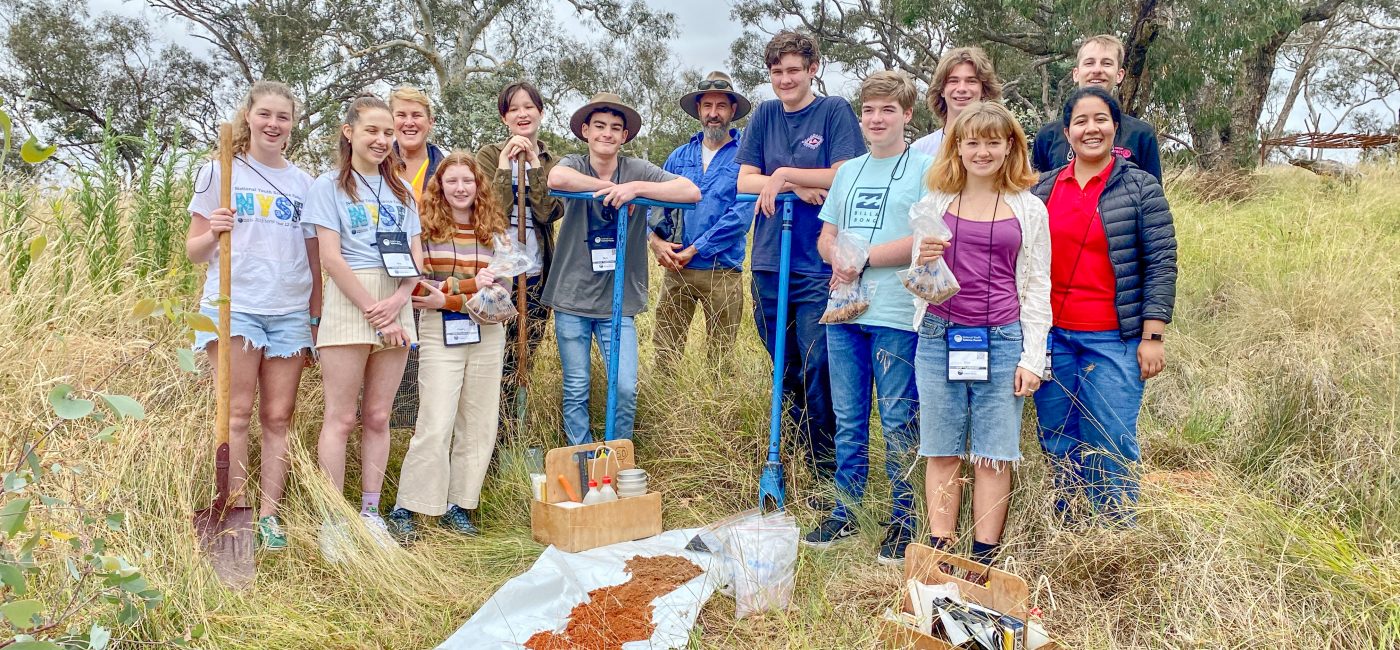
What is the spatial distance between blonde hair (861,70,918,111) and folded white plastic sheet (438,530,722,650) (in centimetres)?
188

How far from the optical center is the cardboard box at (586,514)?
12.2ft

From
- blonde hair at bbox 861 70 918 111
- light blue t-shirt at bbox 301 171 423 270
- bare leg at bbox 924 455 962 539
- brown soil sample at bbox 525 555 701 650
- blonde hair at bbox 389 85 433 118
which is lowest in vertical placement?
brown soil sample at bbox 525 555 701 650

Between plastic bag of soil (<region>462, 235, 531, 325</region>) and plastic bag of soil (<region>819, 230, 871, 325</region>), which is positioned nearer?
plastic bag of soil (<region>819, 230, 871, 325</region>)

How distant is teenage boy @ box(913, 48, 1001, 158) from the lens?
3910mm

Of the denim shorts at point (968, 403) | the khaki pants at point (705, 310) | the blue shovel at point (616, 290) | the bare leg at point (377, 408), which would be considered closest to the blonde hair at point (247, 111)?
the bare leg at point (377, 408)

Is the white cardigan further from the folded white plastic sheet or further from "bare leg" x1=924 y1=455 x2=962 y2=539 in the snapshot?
the folded white plastic sheet

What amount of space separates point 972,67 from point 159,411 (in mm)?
3808

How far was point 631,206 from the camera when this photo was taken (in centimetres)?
435

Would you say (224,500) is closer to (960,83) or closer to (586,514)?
(586,514)

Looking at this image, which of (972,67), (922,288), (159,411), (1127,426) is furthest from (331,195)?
(1127,426)

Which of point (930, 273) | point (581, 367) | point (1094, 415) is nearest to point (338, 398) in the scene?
point (581, 367)

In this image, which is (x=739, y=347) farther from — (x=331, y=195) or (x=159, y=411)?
(x=159, y=411)

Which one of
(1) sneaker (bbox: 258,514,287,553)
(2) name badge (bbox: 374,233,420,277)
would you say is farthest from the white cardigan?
(1) sneaker (bbox: 258,514,287,553)

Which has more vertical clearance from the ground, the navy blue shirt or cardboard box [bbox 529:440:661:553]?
the navy blue shirt
